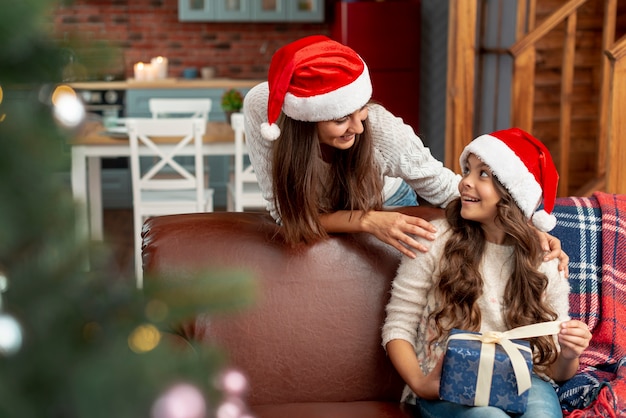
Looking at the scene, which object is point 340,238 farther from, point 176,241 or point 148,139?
point 148,139

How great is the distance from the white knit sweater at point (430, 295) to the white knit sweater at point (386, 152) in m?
0.24

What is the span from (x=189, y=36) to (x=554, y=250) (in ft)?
17.9

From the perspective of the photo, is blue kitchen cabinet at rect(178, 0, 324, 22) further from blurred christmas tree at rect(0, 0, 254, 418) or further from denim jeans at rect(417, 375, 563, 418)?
blurred christmas tree at rect(0, 0, 254, 418)

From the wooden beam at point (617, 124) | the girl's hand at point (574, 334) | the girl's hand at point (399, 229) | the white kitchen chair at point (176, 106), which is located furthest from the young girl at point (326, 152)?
the white kitchen chair at point (176, 106)

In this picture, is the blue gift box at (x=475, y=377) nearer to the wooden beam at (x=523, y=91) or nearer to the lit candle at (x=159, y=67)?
the wooden beam at (x=523, y=91)

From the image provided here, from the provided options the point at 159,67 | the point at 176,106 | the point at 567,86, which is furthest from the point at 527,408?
the point at 159,67

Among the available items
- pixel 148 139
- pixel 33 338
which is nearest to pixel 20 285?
pixel 33 338

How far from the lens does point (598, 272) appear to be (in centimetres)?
207

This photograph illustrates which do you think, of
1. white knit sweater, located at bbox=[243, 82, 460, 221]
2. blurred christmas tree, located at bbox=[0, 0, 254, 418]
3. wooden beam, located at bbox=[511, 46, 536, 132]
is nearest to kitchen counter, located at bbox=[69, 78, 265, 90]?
wooden beam, located at bbox=[511, 46, 536, 132]

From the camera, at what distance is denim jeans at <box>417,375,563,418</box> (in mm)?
1650

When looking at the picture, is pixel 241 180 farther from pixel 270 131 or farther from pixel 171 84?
pixel 171 84

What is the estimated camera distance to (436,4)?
602cm

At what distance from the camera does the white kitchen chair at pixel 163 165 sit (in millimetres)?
3975

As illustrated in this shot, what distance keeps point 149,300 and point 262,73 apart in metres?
6.61
